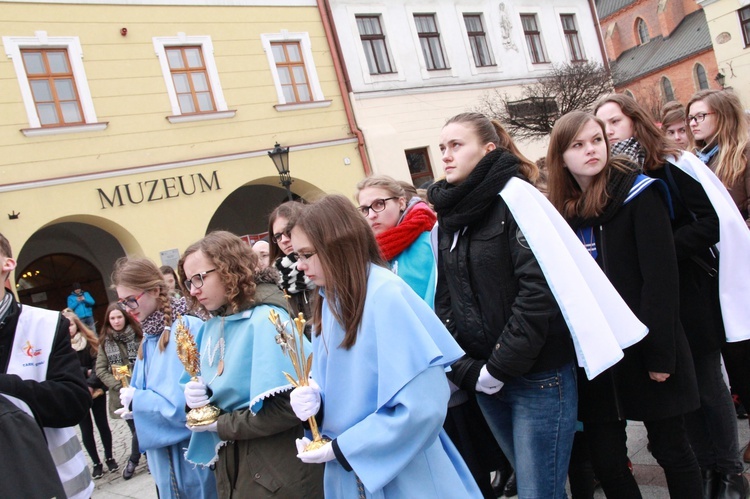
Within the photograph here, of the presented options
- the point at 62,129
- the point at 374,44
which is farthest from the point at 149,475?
the point at 374,44

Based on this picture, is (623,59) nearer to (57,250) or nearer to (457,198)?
(57,250)

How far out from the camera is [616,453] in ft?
9.20

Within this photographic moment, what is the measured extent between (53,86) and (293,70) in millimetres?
5227

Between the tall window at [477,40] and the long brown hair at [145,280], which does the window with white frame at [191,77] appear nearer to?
the tall window at [477,40]

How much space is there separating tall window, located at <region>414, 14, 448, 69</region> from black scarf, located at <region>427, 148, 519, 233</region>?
15751 millimetres

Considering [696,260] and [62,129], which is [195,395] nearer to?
[696,260]

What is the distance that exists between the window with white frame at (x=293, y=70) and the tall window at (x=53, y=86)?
4245mm

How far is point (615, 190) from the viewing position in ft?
9.47

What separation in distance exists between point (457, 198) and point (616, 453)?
4.19 ft

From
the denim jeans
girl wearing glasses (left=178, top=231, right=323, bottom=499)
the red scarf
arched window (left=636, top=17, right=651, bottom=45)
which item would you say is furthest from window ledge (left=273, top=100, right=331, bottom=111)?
arched window (left=636, top=17, right=651, bottom=45)

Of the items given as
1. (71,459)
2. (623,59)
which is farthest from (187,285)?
(623,59)

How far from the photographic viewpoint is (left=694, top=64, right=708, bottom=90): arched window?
37594 mm

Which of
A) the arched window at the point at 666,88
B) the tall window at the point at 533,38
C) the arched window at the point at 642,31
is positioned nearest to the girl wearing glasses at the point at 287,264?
the tall window at the point at 533,38

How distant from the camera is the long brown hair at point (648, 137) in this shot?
324 cm
